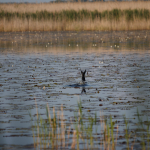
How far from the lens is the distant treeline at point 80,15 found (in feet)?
119

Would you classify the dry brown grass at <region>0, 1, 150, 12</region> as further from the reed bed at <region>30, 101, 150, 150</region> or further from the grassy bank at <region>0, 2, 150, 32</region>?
the reed bed at <region>30, 101, 150, 150</region>

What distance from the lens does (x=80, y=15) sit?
123 feet

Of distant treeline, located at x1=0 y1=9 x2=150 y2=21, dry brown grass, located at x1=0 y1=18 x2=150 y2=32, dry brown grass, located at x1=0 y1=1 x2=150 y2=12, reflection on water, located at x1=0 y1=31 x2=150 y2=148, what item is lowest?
reflection on water, located at x1=0 y1=31 x2=150 y2=148

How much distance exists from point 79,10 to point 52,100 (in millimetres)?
29431

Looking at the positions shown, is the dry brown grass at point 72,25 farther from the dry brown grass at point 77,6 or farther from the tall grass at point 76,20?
the dry brown grass at point 77,6

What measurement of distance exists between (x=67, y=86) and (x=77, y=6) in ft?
93.2

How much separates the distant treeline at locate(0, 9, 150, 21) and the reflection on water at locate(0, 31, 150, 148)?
1531 cm

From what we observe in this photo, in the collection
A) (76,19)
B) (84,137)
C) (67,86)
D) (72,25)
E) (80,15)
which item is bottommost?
(84,137)

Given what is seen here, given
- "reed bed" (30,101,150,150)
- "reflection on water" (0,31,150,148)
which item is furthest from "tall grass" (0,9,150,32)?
"reed bed" (30,101,150,150)

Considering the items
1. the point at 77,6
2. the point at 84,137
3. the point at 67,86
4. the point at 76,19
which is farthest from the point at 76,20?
the point at 84,137

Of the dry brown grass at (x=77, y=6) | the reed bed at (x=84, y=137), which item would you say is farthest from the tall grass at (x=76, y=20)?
the reed bed at (x=84, y=137)

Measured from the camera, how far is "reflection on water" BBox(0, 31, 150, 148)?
770cm

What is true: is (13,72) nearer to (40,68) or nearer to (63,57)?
(40,68)

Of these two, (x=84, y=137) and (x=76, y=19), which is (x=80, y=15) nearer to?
A: (x=76, y=19)
